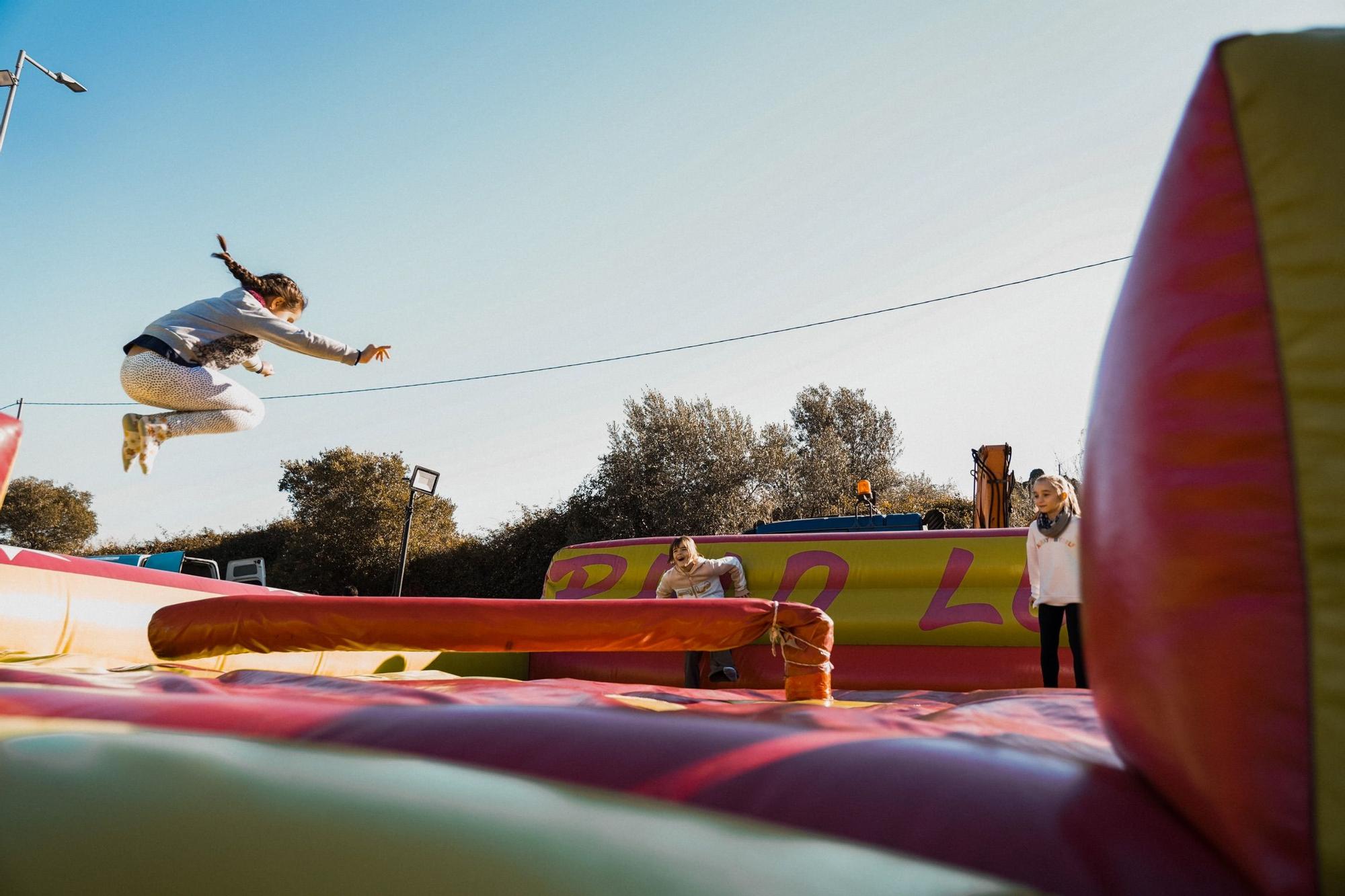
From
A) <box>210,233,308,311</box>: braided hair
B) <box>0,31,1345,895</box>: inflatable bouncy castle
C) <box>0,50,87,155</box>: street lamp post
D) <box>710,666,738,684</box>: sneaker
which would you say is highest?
<box>0,50,87,155</box>: street lamp post

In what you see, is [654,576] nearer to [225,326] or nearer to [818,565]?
[818,565]

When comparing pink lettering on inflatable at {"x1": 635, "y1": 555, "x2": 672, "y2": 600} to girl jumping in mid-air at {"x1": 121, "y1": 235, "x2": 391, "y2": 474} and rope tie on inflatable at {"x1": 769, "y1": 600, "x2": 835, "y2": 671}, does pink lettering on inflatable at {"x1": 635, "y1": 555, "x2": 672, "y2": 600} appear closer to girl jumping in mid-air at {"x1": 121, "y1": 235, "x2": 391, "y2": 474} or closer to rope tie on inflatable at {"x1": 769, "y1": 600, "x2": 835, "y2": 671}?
girl jumping in mid-air at {"x1": 121, "y1": 235, "x2": 391, "y2": 474}

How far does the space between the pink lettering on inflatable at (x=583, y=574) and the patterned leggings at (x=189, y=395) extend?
2045mm

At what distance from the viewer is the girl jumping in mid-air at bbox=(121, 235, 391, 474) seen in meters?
3.05

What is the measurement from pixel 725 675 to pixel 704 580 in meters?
0.59

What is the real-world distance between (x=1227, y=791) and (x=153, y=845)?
27.1 inches

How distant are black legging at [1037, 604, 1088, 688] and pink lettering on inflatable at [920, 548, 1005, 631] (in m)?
0.52

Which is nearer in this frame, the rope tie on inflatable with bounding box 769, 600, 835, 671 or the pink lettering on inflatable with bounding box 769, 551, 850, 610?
the rope tie on inflatable with bounding box 769, 600, 835, 671

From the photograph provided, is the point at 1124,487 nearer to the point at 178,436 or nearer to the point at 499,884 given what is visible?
the point at 499,884

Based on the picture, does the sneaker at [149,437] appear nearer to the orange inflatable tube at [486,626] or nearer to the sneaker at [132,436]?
the sneaker at [132,436]

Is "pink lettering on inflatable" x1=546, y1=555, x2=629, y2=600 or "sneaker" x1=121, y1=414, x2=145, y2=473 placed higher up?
"sneaker" x1=121, y1=414, x2=145, y2=473

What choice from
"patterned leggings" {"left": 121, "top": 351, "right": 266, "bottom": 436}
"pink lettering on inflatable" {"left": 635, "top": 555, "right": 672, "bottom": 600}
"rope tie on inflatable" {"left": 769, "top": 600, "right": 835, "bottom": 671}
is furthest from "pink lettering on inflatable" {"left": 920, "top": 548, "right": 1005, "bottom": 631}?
"patterned leggings" {"left": 121, "top": 351, "right": 266, "bottom": 436}

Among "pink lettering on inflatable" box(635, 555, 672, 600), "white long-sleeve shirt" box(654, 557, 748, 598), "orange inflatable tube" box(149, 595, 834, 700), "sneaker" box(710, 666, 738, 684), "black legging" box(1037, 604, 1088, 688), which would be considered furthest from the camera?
"pink lettering on inflatable" box(635, 555, 672, 600)

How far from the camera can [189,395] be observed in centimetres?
310
